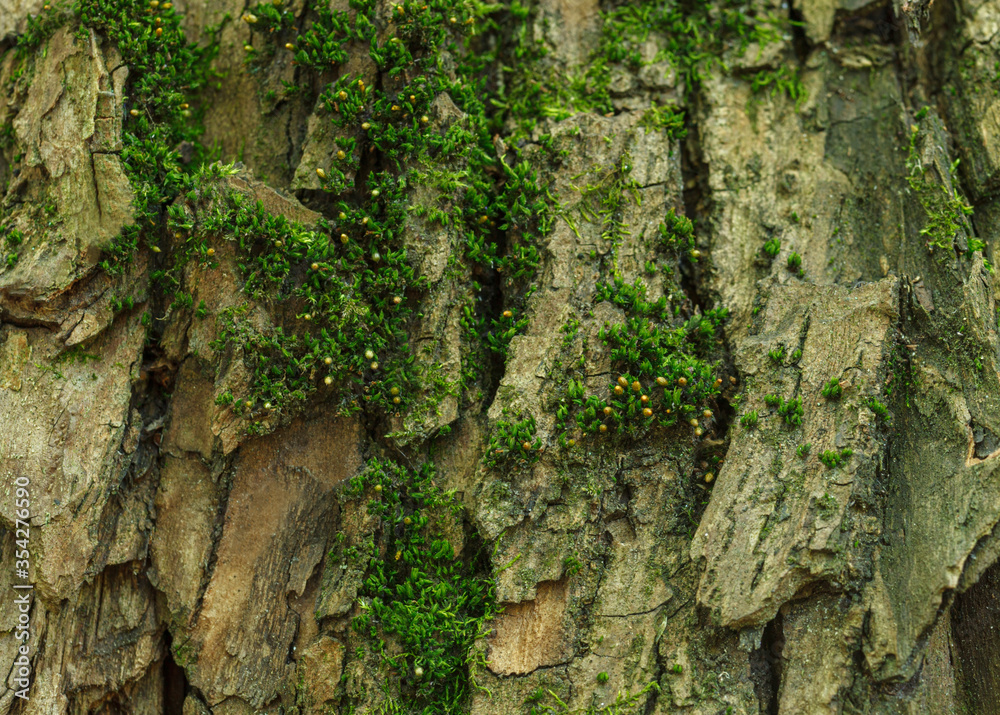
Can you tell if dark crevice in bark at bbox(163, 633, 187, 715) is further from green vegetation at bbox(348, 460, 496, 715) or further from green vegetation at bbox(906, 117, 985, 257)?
green vegetation at bbox(906, 117, 985, 257)

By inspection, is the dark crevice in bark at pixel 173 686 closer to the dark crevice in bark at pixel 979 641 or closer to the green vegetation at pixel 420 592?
the green vegetation at pixel 420 592

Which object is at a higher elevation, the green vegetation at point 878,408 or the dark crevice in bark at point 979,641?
the green vegetation at point 878,408

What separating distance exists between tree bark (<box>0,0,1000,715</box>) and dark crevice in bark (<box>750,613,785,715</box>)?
0.02 metres

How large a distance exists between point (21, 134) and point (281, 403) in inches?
93.6

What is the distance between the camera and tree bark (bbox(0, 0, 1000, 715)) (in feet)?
12.0

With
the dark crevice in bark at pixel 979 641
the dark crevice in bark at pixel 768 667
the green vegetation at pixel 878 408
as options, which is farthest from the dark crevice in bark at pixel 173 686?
the dark crevice in bark at pixel 979 641

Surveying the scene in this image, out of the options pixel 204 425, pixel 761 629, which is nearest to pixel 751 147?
pixel 761 629

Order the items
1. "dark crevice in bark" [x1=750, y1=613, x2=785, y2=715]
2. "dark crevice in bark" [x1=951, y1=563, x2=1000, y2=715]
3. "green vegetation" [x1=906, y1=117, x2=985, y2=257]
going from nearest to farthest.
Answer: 1. "dark crevice in bark" [x1=750, y1=613, x2=785, y2=715]
2. "dark crevice in bark" [x1=951, y1=563, x2=1000, y2=715]
3. "green vegetation" [x1=906, y1=117, x2=985, y2=257]

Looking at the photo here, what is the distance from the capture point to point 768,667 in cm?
364

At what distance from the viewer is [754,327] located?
13.7ft

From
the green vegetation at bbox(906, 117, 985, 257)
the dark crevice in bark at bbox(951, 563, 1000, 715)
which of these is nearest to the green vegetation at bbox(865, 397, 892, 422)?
the dark crevice in bark at bbox(951, 563, 1000, 715)

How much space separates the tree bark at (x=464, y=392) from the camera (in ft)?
12.0

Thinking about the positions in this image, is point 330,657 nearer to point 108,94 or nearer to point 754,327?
point 754,327

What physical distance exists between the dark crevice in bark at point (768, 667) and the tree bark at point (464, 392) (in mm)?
17
